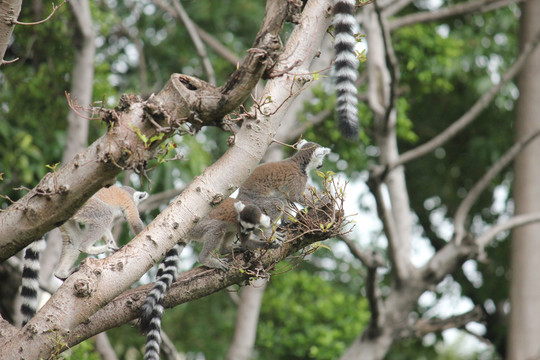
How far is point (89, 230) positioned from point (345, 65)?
277 cm

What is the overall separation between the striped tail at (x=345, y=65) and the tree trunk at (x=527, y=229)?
704 cm

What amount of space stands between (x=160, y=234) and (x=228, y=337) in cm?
770

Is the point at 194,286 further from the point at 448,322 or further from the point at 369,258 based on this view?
the point at 448,322

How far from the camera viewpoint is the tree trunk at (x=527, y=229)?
35.7 feet

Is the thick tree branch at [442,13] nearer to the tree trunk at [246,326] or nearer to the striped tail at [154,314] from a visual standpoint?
the tree trunk at [246,326]

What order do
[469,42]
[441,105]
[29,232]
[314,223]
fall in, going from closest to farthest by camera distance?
[29,232]
[314,223]
[469,42]
[441,105]

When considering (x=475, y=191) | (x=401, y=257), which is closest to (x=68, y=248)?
(x=401, y=257)

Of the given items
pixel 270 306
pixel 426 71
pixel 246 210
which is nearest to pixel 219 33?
pixel 426 71

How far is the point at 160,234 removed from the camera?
3930 millimetres

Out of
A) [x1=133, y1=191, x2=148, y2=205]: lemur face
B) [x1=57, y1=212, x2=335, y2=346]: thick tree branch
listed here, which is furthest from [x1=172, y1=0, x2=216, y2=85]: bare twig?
[x1=57, y1=212, x2=335, y2=346]: thick tree branch

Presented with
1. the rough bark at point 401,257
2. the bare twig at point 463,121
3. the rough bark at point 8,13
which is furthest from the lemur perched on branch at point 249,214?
the rough bark at point 401,257

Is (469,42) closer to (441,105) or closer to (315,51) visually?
(441,105)

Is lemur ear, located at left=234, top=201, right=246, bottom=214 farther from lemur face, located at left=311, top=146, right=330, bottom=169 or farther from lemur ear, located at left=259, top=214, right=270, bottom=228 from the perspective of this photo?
lemur face, located at left=311, top=146, right=330, bottom=169

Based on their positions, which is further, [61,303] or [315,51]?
[315,51]
